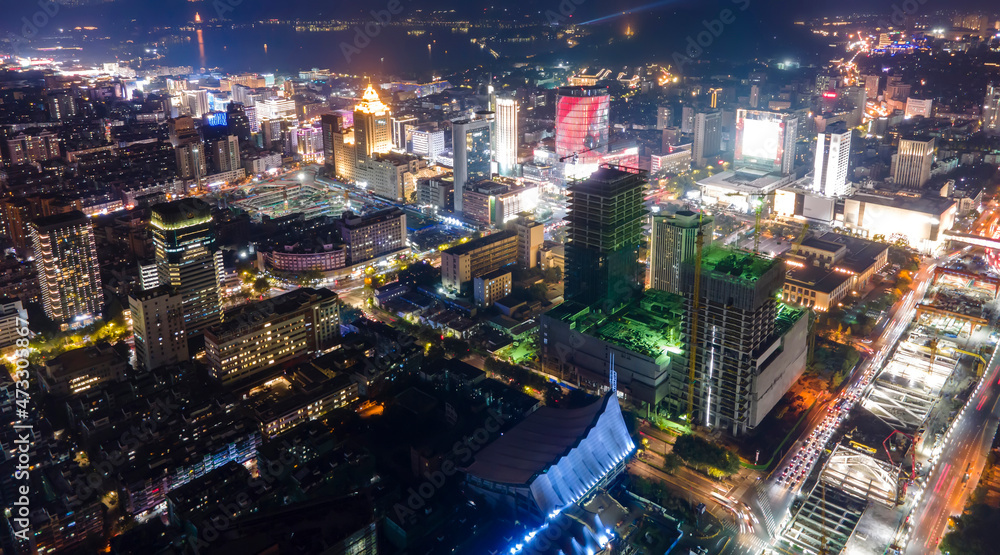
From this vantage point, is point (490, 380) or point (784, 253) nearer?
point (490, 380)

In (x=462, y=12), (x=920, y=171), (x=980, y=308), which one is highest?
(x=462, y=12)

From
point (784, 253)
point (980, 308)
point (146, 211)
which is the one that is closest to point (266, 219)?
point (146, 211)

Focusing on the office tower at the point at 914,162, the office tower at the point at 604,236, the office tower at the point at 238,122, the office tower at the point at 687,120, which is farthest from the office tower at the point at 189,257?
the office tower at the point at 687,120

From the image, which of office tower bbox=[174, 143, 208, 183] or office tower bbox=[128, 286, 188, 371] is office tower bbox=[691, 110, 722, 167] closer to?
office tower bbox=[174, 143, 208, 183]

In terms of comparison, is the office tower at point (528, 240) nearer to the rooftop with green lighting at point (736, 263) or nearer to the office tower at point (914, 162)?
the rooftop with green lighting at point (736, 263)

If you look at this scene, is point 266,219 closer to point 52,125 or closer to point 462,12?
point 52,125

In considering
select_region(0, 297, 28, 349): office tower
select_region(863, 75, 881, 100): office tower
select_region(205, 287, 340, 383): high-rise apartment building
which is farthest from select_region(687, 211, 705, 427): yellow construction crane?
select_region(863, 75, 881, 100): office tower
